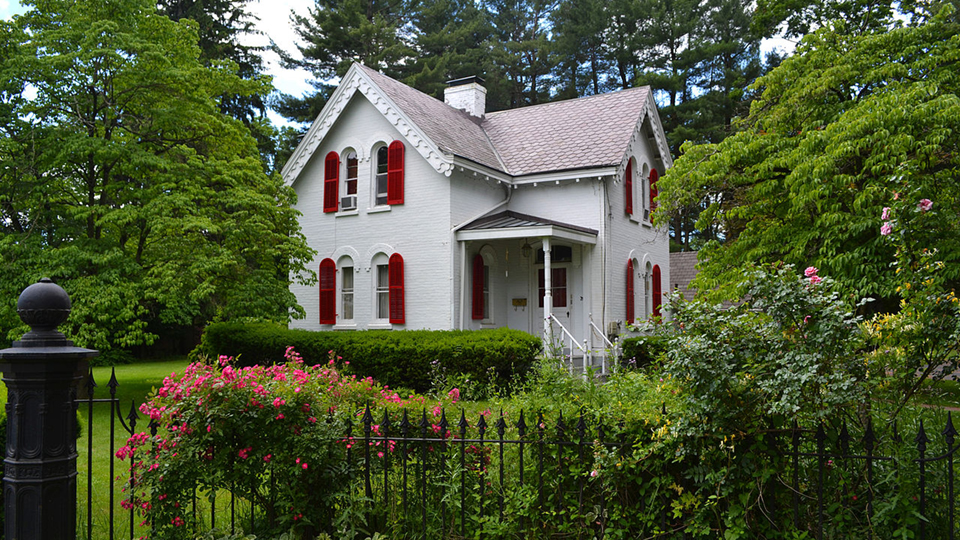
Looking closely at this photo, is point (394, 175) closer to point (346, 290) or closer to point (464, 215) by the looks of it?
point (464, 215)

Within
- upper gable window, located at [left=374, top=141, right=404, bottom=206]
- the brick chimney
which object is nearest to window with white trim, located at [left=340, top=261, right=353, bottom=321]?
upper gable window, located at [left=374, top=141, right=404, bottom=206]

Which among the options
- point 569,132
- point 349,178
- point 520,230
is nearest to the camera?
point 520,230

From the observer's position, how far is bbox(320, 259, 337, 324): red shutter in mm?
19203

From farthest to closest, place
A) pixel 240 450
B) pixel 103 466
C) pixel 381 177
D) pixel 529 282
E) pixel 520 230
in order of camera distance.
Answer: pixel 381 177 < pixel 529 282 < pixel 520 230 < pixel 103 466 < pixel 240 450

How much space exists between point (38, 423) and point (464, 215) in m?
14.2

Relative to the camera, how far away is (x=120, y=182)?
44.7ft

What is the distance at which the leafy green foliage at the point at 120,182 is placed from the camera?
12.1 meters

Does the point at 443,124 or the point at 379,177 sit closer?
the point at 379,177

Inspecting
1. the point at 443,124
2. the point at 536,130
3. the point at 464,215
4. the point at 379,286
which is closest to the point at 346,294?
the point at 379,286

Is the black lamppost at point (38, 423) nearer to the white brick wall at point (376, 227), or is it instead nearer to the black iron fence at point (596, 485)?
the black iron fence at point (596, 485)

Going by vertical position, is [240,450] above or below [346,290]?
below

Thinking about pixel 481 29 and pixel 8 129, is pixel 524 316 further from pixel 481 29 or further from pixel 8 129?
pixel 481 29

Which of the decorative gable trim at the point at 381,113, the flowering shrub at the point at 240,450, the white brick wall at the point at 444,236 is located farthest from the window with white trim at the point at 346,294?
the flowering shrub at the point at 240,450

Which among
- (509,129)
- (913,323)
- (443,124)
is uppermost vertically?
(509,129)
